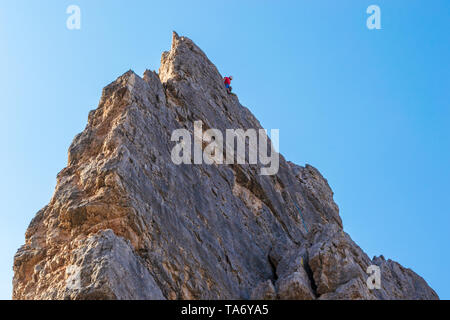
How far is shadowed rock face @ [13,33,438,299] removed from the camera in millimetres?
19359

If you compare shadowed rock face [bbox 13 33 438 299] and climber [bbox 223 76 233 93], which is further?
climber [bbox 223 76 233 93]

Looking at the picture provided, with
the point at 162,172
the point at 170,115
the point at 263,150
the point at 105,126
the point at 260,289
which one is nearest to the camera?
the point at 260,289

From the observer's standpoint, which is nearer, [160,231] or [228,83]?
[160,231]

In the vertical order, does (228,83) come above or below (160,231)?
above

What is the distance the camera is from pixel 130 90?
1069 inches

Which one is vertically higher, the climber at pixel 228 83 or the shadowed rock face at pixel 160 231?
the climber at pixel 228 83

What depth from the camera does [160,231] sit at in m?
21.8

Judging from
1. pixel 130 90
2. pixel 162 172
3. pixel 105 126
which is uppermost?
pixel 130 90

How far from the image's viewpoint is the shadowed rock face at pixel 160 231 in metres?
19.4

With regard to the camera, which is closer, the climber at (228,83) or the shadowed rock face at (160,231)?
the shadowed rock face at (160,231)
